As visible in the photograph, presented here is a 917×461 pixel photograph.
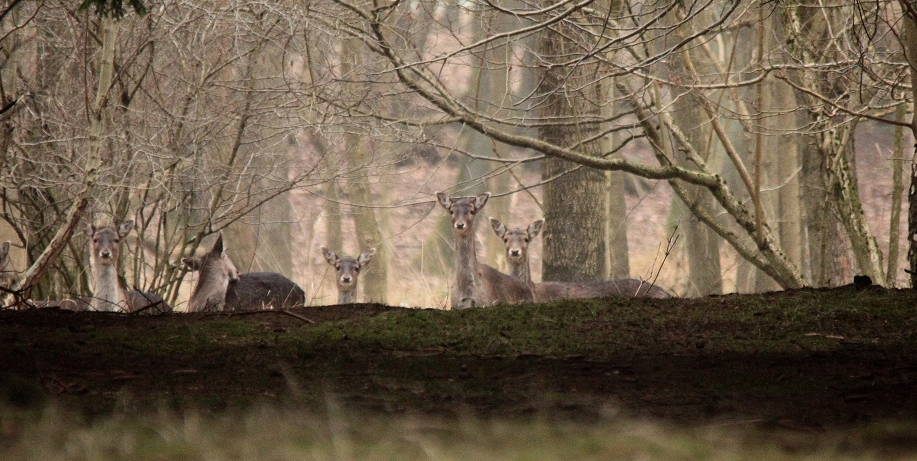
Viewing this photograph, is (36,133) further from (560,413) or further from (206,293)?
(560,413)

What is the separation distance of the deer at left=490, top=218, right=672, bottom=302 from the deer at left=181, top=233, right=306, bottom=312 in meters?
2.81

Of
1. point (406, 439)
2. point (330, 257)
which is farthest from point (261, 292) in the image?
point (406, 439)

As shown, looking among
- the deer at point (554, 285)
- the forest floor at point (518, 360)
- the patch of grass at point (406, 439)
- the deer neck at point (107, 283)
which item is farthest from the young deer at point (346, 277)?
the patch of grass at point (406, 439)

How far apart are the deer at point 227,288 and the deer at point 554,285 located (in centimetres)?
281

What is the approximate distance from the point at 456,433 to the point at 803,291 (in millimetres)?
4234

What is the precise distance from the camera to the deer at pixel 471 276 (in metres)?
12.0

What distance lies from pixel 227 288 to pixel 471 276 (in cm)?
291

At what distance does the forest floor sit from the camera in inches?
165

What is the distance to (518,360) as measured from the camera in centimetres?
535

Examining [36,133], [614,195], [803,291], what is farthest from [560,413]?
[614,195]

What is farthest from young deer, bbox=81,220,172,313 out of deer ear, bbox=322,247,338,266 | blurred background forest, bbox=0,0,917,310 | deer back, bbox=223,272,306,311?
deer ear, bbox=322,247,338,266

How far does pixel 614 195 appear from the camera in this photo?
78.8 ft

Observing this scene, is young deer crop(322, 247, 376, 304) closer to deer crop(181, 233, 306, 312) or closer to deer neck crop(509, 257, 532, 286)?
deer crop(181, 233, 306, 312)

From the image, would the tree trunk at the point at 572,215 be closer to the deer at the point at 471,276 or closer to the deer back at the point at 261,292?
the deer at the point at 471,276
